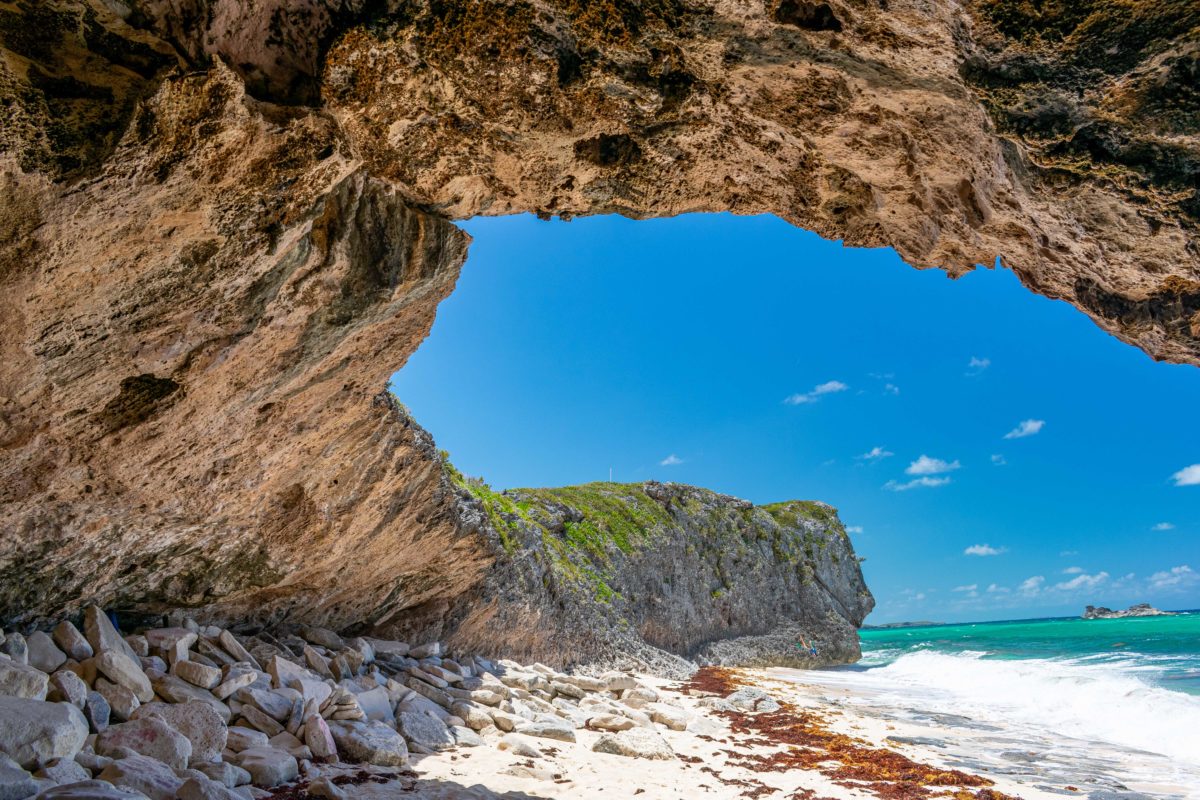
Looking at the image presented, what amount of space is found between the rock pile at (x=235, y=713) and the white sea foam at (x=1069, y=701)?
25.8 ft

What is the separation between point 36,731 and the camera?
428cm

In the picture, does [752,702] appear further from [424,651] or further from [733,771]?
[424,651]

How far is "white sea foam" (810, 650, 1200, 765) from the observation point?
11.3m

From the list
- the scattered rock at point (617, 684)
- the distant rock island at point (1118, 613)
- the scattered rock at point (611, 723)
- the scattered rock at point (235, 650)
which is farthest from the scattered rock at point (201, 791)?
the distant rock island at point (1118, 613)

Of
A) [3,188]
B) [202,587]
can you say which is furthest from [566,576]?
[3,188]

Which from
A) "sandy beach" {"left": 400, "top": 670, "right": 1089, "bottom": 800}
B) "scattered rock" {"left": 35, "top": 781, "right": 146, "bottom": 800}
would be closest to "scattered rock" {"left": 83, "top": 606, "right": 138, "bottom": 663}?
"scattered rock" {"left": 35, "top": 781, "right": 146, "bottom": 800}

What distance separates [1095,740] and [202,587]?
1406cm

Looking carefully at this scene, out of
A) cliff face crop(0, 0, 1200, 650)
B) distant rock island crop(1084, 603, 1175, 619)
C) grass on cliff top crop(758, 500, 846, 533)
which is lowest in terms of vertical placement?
distant rock island crop(1084, 603, 1175, 619)

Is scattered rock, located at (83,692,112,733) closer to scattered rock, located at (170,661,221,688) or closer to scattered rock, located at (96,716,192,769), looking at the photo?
scattered rock, located at (96,716,192,769)

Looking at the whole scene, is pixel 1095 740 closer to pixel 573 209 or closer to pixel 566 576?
pixel 566 576

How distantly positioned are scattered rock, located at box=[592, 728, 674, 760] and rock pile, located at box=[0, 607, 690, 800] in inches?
0.7

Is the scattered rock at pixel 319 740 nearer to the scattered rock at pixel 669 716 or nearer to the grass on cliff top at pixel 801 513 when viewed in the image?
the scattered rock at pixel 669 716

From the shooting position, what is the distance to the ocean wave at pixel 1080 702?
11211mm

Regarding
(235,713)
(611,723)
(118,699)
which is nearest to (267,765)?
(235,713)
